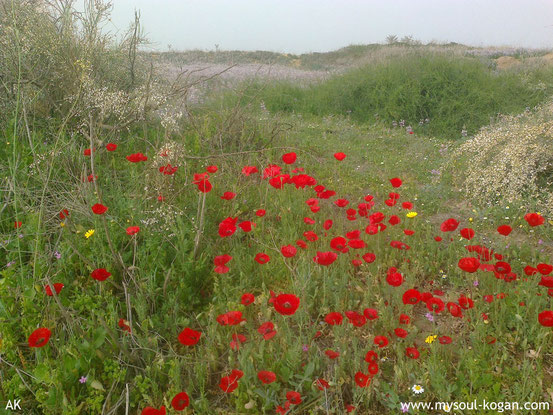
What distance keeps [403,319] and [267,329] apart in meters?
0.70

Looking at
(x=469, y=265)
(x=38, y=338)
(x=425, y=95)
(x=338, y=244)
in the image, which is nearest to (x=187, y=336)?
(x=38, y=338)

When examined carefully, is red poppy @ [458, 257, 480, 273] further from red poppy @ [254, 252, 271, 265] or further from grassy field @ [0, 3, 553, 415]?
red poppy @ [254, 252, 271, 265]

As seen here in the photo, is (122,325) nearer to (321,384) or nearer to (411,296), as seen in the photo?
(321,384)

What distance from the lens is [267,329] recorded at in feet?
6.09

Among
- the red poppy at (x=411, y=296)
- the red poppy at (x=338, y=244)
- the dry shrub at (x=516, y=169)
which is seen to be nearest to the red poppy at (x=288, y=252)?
the red poppy at (x=338, y=244)

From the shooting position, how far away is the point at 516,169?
4.07 m

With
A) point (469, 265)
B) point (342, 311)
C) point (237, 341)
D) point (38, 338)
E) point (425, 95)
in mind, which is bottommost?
point (342, 311)

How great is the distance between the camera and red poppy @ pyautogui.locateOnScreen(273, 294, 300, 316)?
1.74 meters

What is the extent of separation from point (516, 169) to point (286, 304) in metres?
3.26

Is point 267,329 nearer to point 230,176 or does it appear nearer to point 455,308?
point 455,308

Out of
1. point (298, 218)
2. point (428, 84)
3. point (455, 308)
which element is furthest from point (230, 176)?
point (428, 84)

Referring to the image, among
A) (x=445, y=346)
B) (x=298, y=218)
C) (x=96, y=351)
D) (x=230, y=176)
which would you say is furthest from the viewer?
(x=230, y=176)

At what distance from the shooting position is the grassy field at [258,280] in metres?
1.92

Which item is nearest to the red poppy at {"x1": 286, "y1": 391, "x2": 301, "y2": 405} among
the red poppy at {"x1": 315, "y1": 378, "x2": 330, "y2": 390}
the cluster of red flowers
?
the cluster of red flowers
